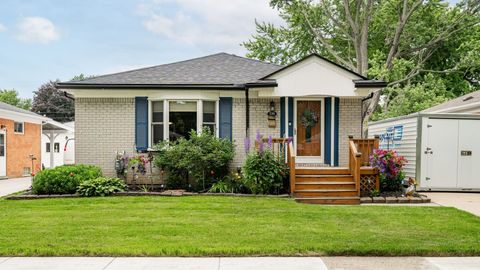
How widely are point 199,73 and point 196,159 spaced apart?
336 centimetres

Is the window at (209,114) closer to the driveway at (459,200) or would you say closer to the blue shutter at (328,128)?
the blue shutter at (328,128)

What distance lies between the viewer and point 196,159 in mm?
10664

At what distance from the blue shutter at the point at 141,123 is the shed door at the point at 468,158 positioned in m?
8.93

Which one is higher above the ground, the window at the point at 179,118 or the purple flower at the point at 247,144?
the window at the point at 179,118

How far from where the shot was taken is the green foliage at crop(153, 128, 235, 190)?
35.0ft

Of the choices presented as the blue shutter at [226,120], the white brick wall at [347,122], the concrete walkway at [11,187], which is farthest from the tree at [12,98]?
the white brick wall at [347,122]

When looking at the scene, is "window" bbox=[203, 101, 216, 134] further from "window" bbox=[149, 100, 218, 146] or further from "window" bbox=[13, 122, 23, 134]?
"window" bbox=[13, 122, 23, 134]

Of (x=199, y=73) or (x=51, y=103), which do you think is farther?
(x=51, y=103)

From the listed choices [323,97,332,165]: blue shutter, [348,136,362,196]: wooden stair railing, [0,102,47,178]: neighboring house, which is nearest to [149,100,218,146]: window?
[323,97,332,165]: blue shutter

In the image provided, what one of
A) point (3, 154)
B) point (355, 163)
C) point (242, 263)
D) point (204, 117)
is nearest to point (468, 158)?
point (355, 163)

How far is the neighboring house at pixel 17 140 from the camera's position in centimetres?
1802

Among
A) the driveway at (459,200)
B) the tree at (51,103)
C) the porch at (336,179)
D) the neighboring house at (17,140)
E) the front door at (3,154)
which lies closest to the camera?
the driveway at (459,200)

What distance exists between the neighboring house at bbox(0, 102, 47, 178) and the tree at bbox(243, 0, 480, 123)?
549 inches

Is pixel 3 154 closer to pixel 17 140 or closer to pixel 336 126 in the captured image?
pixel 17 140
